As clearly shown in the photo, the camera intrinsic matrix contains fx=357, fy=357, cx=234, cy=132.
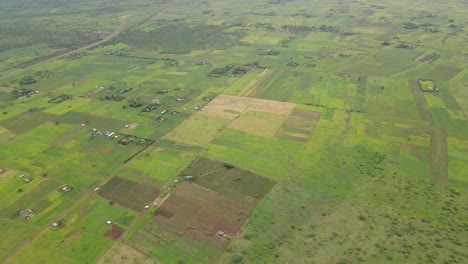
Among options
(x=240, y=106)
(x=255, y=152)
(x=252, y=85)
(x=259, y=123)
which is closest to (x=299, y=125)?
(x=259, y=123)

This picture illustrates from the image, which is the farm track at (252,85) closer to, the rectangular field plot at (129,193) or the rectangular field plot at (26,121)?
the rectangular field plot at (129,193)

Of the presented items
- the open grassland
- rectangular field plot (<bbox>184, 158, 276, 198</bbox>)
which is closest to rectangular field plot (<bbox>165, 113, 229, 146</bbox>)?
rectangular field plot (<bbox>184, 158, 276, 198</bbox>)

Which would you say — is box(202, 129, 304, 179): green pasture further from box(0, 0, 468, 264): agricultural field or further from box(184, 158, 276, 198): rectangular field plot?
box(184, 158, 276, 198): rectangular field plot

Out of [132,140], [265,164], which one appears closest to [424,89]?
[265,164]

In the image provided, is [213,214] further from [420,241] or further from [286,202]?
[420,241]

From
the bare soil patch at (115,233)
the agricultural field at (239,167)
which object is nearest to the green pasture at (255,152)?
the agricultural field at (239,167)

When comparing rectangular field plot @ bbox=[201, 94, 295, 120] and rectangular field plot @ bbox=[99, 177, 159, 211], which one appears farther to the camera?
rectangular field plot @ bbox=[201, 94, 295, 120]

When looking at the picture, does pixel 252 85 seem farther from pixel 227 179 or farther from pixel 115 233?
pixel 115 233
